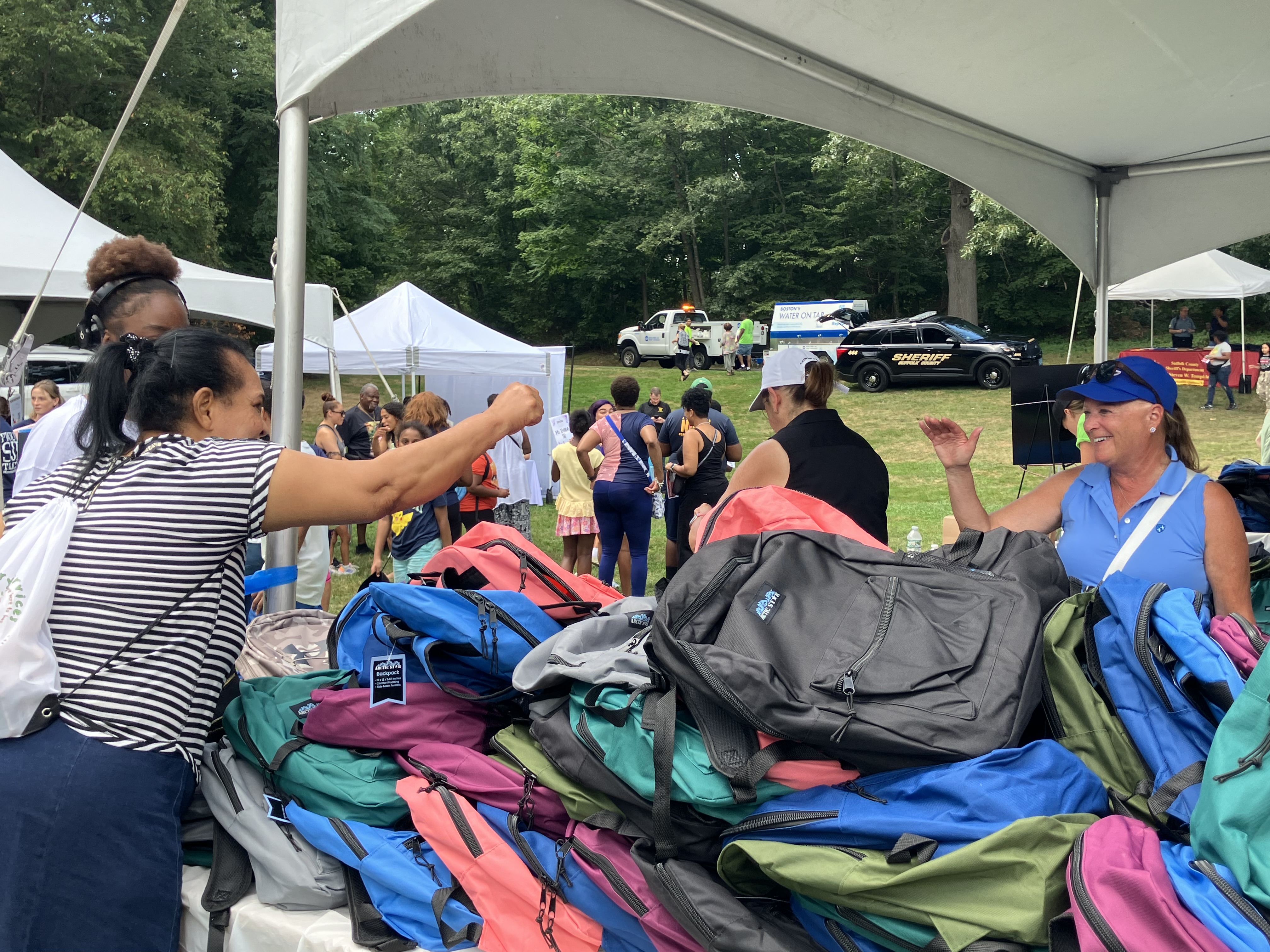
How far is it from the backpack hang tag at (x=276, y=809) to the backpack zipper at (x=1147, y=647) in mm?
1775

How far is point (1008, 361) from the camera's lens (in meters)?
19.6

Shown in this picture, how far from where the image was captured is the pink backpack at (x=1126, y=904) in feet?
4.45

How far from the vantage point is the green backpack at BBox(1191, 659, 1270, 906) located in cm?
139

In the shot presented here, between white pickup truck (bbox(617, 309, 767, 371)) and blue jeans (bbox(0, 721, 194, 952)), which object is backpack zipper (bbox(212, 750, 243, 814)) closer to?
blue jeans (bbox(0, 721, 194, 952))

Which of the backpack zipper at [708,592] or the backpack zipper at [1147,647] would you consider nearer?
the backpack zipper at [1147,647]

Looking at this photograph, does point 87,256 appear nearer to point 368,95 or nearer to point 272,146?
point 368,95

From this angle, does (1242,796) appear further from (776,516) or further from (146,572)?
(146,572)

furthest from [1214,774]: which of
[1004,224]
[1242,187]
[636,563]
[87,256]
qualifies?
[1004,224]

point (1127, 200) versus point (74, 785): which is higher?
point (1127, 200)

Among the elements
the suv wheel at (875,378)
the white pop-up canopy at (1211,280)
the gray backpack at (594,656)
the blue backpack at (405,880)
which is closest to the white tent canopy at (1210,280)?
the white pop-up canopy at (1211,280)

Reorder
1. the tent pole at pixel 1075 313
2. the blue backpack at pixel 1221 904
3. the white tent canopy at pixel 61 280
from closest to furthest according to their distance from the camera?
the blue backpack at pixel 1221 904 < the tent pole at pixel 1075 313 < the white tent canopy at pixel 61 280

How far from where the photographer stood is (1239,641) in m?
1.74

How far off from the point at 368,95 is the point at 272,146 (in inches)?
1138

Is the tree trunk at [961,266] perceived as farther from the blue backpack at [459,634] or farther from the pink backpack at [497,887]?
the pink backpack at [497,887]
